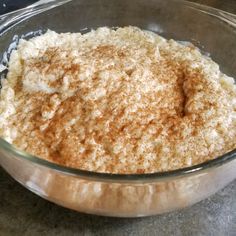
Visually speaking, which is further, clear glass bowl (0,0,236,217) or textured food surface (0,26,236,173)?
textured food surface (0,26,236,173)

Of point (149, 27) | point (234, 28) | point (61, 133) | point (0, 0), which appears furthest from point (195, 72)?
point (0, 0)

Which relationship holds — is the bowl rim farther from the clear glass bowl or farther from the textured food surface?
the textured food surface

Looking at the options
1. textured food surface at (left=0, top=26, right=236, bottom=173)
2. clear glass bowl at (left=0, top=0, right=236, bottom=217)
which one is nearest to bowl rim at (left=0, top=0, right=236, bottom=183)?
clear glass bowl at (left=0, top=0, right=236, bottom=217)

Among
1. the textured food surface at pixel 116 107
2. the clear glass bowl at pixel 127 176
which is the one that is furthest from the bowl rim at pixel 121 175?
the textured food surface at pixel 116 107

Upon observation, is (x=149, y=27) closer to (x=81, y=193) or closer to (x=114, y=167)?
(x=114, y=167)

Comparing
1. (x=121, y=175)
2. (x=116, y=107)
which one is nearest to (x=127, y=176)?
(x=121, y=175)

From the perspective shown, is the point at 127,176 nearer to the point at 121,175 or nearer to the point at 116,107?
the point at 121,175
